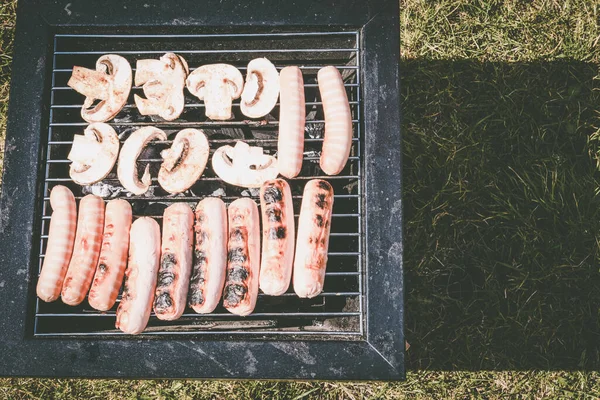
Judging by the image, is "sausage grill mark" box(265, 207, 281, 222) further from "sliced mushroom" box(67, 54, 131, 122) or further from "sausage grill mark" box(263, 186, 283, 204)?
"sliced mushroom" box(67, 54, 131, 122)

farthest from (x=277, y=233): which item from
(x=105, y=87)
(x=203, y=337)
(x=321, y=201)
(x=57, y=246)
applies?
(x=105, y=87)

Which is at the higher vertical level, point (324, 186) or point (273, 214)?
point (324, 186)

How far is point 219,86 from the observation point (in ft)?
10.6

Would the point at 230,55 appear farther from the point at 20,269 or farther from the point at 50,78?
the point at 20,269

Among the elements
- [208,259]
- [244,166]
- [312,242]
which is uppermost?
[244,166]

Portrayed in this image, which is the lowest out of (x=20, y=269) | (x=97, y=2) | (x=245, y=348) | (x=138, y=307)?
(x=245, y=348)

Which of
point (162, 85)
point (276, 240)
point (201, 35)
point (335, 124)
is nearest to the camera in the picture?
point (276, 240)

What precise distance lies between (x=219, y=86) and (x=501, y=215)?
2.65m

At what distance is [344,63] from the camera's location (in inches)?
135

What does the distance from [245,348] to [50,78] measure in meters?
2.06

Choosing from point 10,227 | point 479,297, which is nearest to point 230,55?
point 10,227

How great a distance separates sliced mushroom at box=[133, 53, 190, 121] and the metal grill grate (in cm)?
8

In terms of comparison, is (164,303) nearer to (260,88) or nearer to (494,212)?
(260,88)

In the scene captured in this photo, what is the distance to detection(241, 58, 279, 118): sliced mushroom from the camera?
3.21 meters
